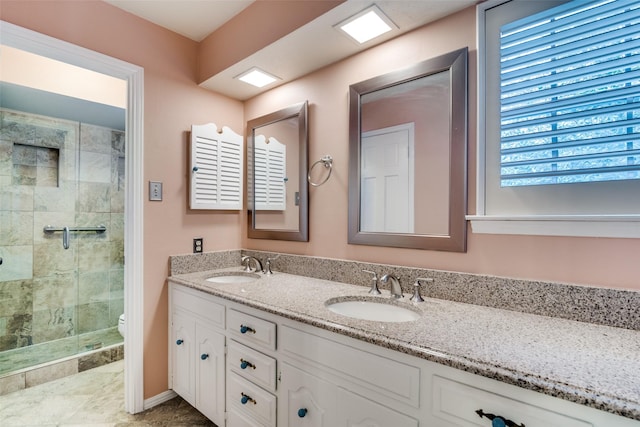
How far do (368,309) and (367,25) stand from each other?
135 centimetres

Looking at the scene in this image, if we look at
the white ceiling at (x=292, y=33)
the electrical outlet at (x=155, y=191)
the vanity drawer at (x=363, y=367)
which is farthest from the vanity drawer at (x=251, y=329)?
the white ceiling at (x=292, y=33)

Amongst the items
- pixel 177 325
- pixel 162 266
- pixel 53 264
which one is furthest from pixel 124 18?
pixel 53 264

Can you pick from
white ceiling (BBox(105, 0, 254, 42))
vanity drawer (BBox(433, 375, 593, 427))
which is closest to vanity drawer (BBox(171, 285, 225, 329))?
vanity drawer (BBox(433, 375, 593, 427))

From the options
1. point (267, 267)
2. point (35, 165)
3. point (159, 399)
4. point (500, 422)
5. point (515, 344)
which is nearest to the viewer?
point (500, 422)

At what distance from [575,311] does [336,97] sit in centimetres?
148

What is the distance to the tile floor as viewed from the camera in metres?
1.73

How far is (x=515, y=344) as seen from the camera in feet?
2.84

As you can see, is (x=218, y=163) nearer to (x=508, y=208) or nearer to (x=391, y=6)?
(x=391, y=6)

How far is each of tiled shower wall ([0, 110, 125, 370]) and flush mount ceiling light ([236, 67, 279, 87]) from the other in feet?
5.90

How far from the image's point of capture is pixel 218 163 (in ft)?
7.02

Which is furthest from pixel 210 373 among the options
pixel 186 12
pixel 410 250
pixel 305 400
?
pixel 186 12

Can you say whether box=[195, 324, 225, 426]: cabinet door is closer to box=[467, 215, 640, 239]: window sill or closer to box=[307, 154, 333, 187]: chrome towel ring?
box=[307, 154, 333, 187]: chrome towel ring

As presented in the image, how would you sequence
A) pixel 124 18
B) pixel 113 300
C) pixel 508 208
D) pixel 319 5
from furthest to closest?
1. pixel 113 300
2. pixel 124 18
3. pixel 319 5
4. pixel 508 208

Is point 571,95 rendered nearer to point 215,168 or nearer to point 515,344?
point 515,344
